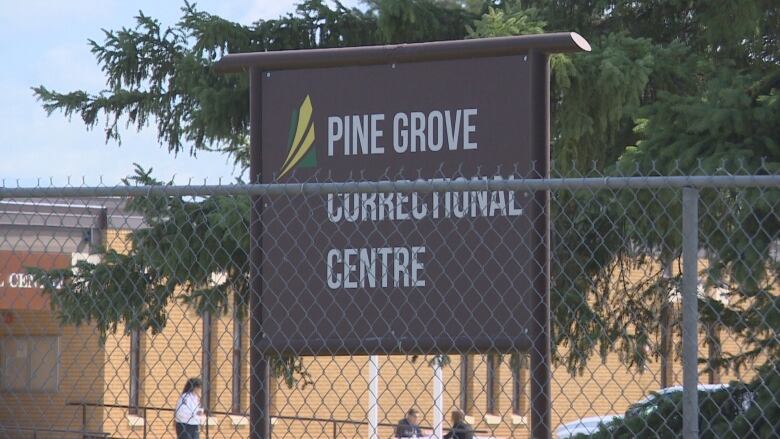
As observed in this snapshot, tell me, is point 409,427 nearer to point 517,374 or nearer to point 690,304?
point 517,374

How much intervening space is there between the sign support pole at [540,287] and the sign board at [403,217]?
0.06 feet

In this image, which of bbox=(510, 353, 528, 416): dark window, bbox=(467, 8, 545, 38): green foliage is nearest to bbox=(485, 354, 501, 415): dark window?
bbox=(510, 353, 528, 416): dark window

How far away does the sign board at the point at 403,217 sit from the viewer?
5641 millimetres

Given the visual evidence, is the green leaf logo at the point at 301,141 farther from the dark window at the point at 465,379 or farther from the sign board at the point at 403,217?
the dark window at the point at 465,379

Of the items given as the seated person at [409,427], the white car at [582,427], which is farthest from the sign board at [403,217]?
the seated person at [409,427]

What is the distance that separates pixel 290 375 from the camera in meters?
10.9

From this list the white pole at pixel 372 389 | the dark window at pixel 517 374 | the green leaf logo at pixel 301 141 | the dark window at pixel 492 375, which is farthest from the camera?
the dark window at pixel 517 374

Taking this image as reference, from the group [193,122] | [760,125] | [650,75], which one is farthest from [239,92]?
[760,125]

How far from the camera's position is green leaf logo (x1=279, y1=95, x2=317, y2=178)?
20.0 ft

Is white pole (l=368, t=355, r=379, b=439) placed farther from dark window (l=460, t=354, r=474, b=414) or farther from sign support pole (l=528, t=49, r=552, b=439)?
sign support pole (l=528, t=49, r=552, b=439)

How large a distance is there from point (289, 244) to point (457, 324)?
0.86 meters

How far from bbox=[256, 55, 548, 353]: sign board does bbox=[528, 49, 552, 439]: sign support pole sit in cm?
2

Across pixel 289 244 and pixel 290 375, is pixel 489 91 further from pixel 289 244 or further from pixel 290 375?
pixel 290 375

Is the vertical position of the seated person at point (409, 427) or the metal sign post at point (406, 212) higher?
the metal sign post at point (406, 212)
